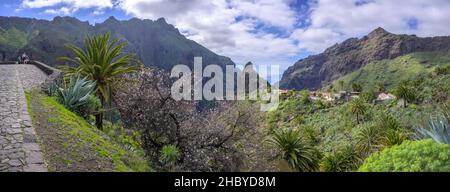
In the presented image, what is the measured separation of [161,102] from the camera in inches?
389

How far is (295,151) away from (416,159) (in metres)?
10.4

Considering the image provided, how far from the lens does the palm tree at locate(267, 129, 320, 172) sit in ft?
50.3

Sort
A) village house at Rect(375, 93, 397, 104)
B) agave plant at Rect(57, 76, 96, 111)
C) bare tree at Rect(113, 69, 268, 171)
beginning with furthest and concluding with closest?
village house at Rect(375, 93, 397, 104), agave plant at Rect(57, 76, 96, 111), bare tree at Rect(113, 69, 268, 171)

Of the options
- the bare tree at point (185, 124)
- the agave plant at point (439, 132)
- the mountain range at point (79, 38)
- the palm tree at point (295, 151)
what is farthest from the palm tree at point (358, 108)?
the agave plant at point (439, 132)

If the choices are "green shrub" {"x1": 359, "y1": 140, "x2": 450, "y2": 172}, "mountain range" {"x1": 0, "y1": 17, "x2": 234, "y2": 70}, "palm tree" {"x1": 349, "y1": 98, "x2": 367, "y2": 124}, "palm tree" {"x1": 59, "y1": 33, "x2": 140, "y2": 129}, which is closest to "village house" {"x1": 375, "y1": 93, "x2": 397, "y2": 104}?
"palm tree" {"x1": 349, "y1": 98, "x2": 367, "y2": 124}

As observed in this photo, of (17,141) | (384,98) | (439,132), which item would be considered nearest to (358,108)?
(384,98)

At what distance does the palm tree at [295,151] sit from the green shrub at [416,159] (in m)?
9.16

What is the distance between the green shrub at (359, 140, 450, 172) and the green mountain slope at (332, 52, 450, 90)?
11934 cm

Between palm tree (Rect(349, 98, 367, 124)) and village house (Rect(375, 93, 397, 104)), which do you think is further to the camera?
village house (Rect(375, 93, 397, 104))

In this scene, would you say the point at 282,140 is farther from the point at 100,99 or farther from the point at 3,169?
the point at 3,169

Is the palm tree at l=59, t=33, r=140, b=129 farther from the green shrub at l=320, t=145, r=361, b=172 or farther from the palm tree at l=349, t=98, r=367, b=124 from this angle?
the palm tree at l=349, t=98, r=367, b=124

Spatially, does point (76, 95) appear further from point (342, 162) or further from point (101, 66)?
point (342, 162)
